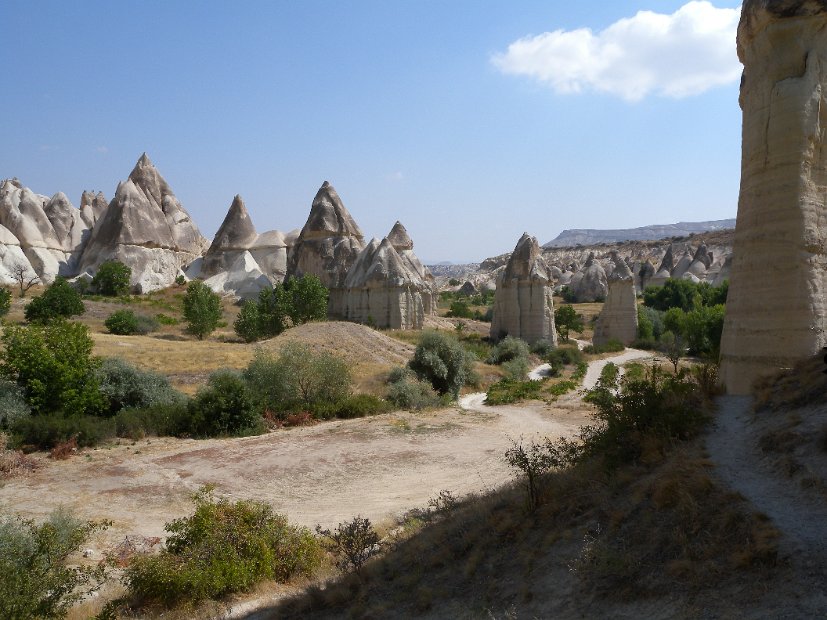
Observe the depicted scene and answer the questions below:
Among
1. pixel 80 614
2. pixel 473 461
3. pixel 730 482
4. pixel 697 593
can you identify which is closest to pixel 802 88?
pixel 730 482

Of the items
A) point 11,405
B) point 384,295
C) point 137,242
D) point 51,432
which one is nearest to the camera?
point 51,432

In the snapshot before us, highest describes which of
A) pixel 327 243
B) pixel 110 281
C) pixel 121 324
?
pixel 327 243

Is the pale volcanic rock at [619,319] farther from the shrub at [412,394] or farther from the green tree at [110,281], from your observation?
the green tree at [110,281]

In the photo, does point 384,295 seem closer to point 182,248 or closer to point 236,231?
point 236,231

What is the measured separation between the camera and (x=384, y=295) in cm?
3234

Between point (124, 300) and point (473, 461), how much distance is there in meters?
30.7

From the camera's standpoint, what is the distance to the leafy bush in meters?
12.9

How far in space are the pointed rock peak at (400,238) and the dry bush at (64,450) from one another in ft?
118

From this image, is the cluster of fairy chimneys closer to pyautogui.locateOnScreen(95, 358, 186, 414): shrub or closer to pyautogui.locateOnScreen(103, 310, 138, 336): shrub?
pyautogui.locateOnScreen(103, 310, 138, 336): shrub

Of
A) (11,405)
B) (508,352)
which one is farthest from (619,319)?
(11,405)

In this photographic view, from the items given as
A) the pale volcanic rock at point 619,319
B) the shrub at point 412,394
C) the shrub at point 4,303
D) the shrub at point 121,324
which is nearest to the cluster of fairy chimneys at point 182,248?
the shrub at point 4,303

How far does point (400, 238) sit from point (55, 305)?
26194 mm

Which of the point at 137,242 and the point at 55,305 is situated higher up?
the point at 137,242

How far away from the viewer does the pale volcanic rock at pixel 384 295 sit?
32.2 m
